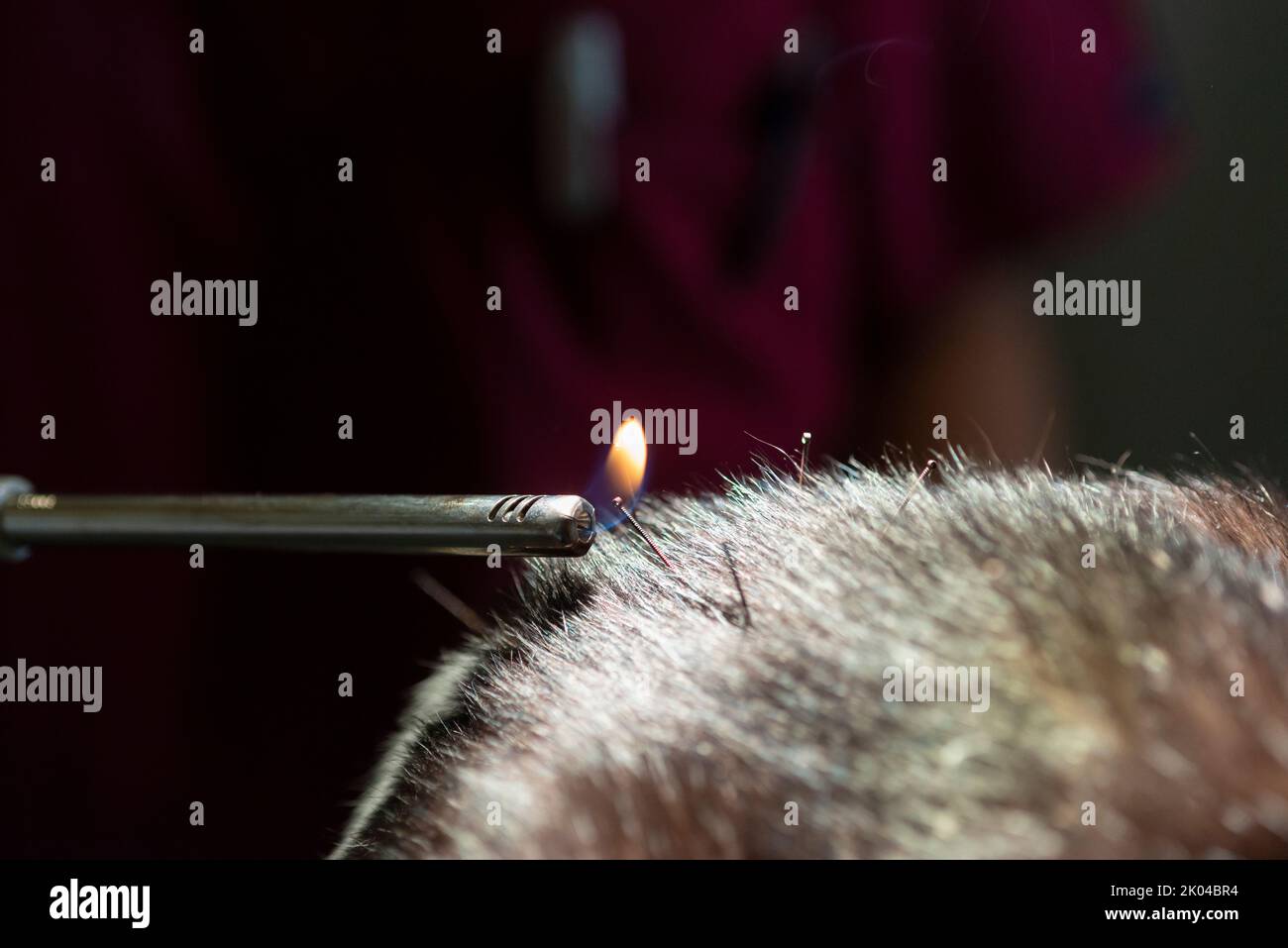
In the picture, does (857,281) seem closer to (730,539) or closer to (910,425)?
(910,425)

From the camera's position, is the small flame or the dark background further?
the dark background

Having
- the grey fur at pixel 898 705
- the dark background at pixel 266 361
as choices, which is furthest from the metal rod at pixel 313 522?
the dark background at pixel 266 361

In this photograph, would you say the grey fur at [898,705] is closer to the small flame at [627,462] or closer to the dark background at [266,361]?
the small flame at [627,462]

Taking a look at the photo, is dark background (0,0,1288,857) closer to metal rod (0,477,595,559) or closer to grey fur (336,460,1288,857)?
metal rod (0,477,595,559)

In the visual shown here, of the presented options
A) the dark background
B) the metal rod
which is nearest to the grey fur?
the metal rod

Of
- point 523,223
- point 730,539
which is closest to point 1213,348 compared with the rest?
point 523,223
